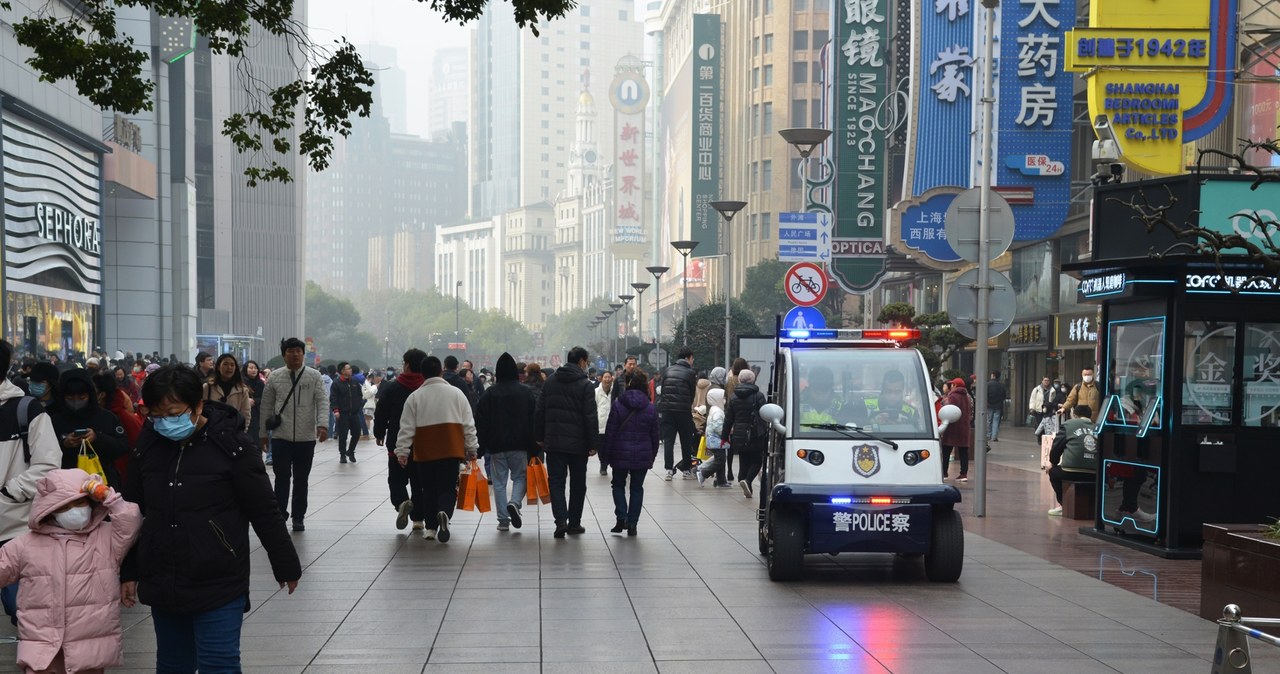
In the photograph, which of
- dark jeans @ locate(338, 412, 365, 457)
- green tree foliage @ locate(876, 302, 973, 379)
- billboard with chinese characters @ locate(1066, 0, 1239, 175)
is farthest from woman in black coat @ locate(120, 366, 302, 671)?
green tree foliage @ locate(876, 302, 973, 379)

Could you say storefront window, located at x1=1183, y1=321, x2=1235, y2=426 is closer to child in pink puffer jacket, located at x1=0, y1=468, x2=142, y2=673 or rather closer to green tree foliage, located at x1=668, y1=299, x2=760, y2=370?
child in pink puffer jacket, located at x1=0, y1=468, x2=142, y2=673

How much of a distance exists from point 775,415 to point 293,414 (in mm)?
5058

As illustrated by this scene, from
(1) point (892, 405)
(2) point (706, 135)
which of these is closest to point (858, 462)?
(1) point (892, 405)

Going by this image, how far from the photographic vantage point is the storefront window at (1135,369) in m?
12.9

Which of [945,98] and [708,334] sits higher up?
[945,98]

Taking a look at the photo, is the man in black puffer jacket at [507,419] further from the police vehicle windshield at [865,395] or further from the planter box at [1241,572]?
the planter box at [1241,572]

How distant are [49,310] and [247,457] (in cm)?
3850

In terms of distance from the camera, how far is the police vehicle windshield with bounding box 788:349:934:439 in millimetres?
11523

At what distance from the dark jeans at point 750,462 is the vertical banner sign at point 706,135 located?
8792 centimetres

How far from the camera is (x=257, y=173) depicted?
12422mm

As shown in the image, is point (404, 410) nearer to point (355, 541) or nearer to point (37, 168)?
point (355, 541)

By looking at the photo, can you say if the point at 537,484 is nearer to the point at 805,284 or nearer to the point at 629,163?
the point at 805,284

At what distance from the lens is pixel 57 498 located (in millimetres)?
5680

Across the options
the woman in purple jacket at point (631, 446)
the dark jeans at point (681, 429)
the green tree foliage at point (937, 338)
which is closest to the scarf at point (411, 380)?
the woman in purple jacket at point (631, 446)
